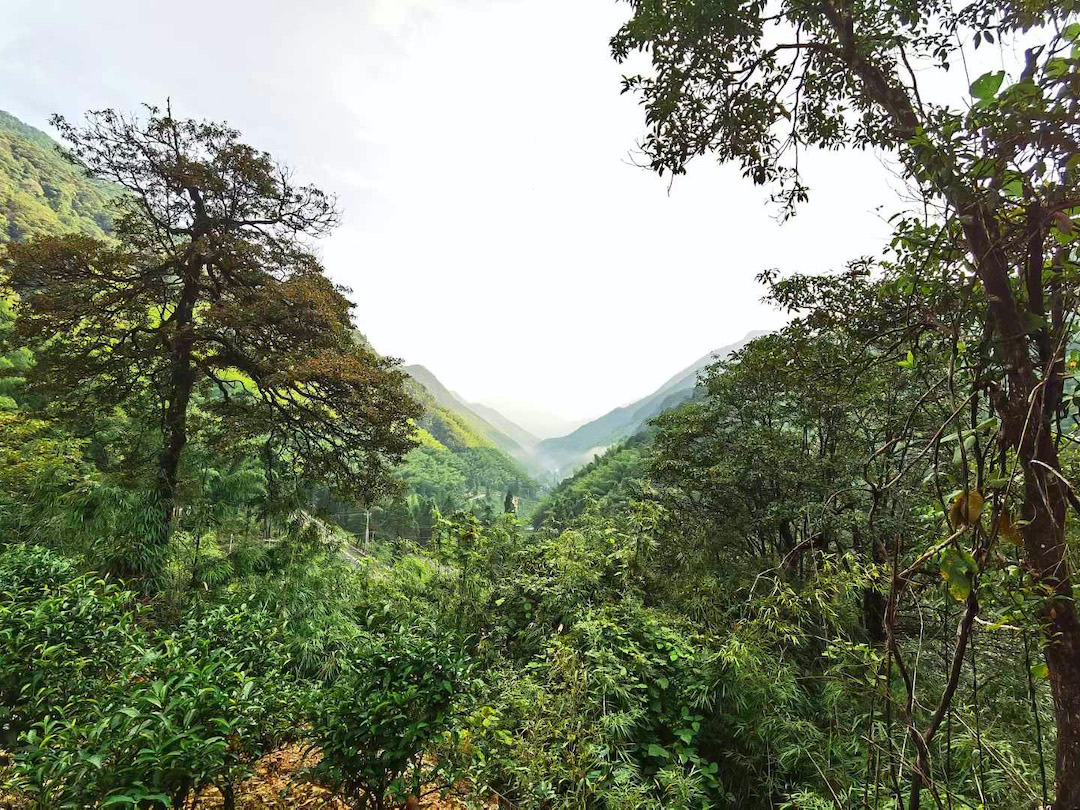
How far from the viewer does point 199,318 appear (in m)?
6.43

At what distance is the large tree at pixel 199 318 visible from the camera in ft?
19.1

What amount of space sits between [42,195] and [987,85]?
Answer: 9648cm

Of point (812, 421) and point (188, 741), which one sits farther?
point (812, 421)

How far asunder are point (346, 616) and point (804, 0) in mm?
6773

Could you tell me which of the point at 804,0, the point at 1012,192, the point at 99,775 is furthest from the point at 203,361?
the point at 1012,192

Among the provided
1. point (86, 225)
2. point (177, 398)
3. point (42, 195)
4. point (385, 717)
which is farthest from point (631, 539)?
point (42, 195)

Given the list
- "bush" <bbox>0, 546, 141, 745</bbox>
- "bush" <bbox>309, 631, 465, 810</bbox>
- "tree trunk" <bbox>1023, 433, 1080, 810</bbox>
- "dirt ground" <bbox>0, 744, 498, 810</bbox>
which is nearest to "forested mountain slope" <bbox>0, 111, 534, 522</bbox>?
"dirt ground" <bbox>0, 744, 498, 810</bbox>

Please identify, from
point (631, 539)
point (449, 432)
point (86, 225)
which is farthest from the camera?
point (449, 432)

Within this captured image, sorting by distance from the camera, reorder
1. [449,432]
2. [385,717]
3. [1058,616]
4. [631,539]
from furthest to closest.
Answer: [449,432], [631,539], [385,717], [1058,616]

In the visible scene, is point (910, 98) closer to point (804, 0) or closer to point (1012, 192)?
point (804, 0)

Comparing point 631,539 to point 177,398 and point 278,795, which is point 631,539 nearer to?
point 278,795

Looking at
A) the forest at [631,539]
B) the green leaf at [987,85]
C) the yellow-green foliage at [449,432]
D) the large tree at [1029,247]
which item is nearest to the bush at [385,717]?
the forest at [631,539]

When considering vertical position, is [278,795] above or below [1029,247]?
below

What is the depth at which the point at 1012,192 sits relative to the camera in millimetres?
1049
